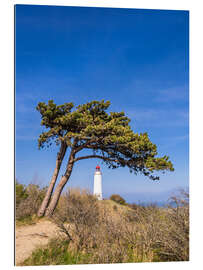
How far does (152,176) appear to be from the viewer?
6840mm

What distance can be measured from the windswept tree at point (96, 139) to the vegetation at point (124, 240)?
7.02 ft

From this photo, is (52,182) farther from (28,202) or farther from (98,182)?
(98,182)

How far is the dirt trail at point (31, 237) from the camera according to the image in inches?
185

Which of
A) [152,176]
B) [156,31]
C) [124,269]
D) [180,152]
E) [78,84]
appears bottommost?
[124,269]

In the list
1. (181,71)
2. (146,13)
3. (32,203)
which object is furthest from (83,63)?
(32,203)

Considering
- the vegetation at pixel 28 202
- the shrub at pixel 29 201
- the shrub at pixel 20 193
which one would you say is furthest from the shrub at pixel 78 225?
the shrub at pixel 20 193

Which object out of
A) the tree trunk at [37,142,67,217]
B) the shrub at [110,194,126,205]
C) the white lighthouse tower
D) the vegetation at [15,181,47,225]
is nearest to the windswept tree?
the tree trunk at [37,142,67,217]

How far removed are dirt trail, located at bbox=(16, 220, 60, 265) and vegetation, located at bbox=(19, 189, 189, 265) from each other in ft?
0.61

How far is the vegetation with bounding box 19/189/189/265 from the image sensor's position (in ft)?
14.0

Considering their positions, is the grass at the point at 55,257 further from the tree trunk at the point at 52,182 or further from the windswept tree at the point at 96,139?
the tree trunk at the point at 52,182

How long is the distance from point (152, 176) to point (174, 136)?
5.22ft

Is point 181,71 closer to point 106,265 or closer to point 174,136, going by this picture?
point 174,136

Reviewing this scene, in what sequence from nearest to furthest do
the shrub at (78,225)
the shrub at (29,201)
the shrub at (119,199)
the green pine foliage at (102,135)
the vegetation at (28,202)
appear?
the shrub at (78,225) < the green pine foliage at (102,135) < the vegetation at (28,202) < the shrub at (29,201) < the shrub at (119,199)

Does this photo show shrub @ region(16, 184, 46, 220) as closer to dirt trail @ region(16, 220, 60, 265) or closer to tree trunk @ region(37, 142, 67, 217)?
tree trunk @ region(37, 142, 67, 217)
